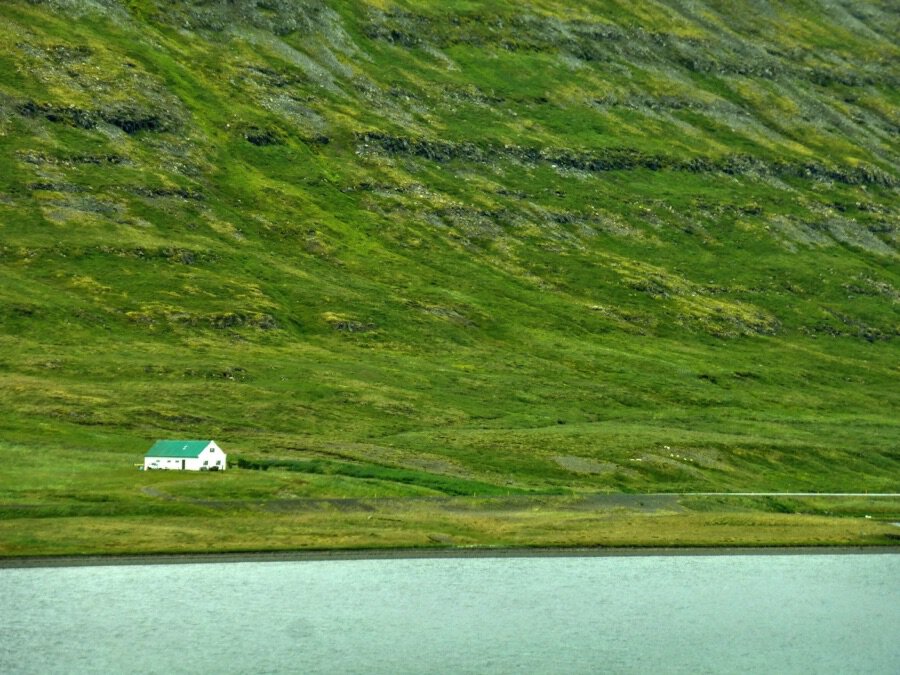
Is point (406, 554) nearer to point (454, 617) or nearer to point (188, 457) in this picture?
point (454, 617)

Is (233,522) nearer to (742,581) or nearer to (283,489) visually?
(283,489)

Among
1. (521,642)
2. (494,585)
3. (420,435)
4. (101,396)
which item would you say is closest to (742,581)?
(494,585)

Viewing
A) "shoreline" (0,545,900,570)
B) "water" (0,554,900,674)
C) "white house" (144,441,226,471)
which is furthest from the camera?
"white house" (144,441,226,471)

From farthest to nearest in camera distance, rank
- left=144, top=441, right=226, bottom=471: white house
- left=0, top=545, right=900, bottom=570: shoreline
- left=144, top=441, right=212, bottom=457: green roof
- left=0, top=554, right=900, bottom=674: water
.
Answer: left=144, top=441, right=212, bottom=457: green roof → left=144, top=441, right=226, bottom=471: white house → left=0, top=545, right=900, bottom=570: shoreline → left=0, top=554, right=900, bottom=674: water

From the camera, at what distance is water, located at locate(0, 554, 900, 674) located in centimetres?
7862

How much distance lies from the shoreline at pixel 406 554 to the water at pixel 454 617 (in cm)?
161

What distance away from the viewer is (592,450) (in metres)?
162

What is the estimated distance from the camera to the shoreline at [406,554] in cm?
10088

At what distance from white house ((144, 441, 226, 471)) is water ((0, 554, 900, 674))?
111ft

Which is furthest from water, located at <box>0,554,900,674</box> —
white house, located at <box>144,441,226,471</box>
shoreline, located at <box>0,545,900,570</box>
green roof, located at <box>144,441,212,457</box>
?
green roof, located at <box>144,441,212,457</box>

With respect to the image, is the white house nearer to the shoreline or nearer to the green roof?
the green roof

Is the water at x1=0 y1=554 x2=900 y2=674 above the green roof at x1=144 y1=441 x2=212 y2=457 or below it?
below

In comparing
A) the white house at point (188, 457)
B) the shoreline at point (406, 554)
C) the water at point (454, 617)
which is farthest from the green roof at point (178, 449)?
the water at point (454, 617)

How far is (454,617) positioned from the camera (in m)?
88.2
